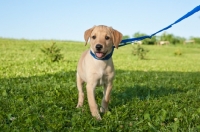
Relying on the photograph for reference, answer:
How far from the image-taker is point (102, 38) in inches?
184

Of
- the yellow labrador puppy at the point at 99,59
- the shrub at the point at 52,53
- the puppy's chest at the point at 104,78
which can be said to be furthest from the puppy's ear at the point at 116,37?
the shrub at the point at 52,53

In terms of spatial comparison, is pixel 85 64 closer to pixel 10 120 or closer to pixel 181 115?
pixel 10 120

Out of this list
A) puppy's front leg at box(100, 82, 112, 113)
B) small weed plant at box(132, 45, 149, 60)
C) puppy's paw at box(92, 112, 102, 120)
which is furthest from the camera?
small weed plant at box(132, 45, 149, 60)

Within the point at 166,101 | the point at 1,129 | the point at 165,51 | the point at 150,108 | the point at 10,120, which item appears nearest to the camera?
the point at 1,129

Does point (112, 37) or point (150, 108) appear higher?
point (112, 37)

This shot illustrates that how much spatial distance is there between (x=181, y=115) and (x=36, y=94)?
3224 millimetres

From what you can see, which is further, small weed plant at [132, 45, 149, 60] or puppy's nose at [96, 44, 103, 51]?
small weed plant at [132, 45, 149, 60]

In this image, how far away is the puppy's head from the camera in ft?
15.1

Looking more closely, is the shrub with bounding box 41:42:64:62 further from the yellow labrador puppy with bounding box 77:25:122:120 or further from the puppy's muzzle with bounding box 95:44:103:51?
the puppy's muzzle with bounding box 95:44:103:51

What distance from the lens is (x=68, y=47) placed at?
35562 mm

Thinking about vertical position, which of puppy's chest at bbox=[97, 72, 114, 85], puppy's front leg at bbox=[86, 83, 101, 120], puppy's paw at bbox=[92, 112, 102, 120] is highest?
puppy's chest at bbox=[97, 72, 114, 85]

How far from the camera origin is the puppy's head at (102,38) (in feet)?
15.1

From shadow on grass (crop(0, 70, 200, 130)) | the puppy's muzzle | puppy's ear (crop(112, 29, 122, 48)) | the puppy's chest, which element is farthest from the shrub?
the puppy's muzzle

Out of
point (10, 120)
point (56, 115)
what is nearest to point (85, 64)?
point (56, 115)
